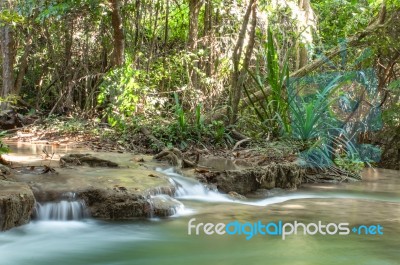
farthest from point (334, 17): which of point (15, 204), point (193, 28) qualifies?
point (15, 204)

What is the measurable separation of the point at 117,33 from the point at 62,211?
612cm

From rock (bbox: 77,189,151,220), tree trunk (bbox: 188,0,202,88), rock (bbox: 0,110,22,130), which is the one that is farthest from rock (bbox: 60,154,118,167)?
rock (bbox: 0,110,22,130)

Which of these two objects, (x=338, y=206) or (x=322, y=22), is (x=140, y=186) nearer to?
(x=338, y=206)

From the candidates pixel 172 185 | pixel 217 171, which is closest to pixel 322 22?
pixel 217 171

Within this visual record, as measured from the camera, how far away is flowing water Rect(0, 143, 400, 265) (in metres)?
3.42

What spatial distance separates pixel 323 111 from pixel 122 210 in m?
4.09

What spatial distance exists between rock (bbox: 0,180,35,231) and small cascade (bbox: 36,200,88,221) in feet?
0.51

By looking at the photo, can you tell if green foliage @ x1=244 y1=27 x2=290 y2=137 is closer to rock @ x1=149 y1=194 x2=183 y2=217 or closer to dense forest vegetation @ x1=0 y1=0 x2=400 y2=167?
dense forest vegetation @ x1=0 y1=0 x2=400 y2=167

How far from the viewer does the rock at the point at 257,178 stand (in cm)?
575

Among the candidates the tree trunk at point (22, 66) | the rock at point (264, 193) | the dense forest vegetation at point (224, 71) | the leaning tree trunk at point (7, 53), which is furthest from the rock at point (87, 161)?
the tree trunk at point (22, 66)

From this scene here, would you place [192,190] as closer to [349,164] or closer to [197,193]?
[197,193]

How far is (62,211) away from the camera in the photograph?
414cm

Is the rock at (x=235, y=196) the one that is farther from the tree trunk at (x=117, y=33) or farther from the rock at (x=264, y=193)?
the tree trunk at (x=117, y=33)

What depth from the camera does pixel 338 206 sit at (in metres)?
5.30
